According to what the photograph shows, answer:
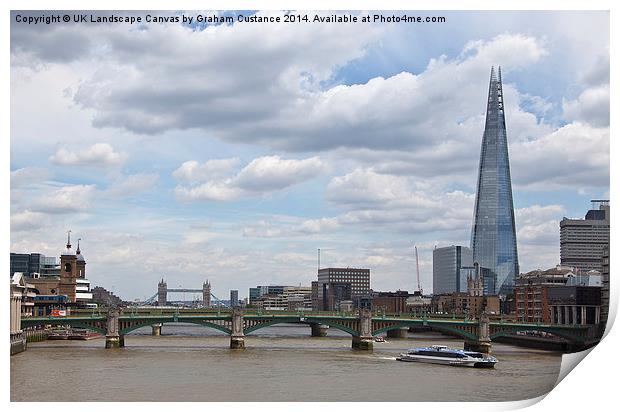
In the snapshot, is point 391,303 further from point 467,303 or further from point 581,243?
point 581,243

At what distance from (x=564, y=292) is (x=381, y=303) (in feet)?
155

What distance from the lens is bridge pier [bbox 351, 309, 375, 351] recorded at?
141 ft

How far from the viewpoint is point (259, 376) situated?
94.0 feet

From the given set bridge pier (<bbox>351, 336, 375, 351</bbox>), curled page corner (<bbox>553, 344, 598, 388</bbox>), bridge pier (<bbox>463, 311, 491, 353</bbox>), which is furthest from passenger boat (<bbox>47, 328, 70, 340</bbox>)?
curled page corner (<bbox>553, 344, 598, 388</bbox>)

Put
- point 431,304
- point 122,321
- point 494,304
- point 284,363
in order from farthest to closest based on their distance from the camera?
point 431,304, point 494,304, point 122,321, point 284,363

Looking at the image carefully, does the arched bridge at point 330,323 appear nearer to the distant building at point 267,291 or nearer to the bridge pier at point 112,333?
the bridge pier at point 112,333

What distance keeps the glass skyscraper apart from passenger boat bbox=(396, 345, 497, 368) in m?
79.7

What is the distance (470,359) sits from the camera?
112 feet

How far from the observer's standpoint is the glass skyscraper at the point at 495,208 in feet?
374

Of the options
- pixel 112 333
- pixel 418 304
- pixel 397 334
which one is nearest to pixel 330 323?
pixel 112 333

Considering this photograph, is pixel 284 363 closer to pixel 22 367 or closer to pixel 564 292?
pixel 22 367

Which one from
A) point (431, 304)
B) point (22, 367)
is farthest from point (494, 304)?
point (22, 367)

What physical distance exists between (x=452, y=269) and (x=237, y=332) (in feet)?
277
